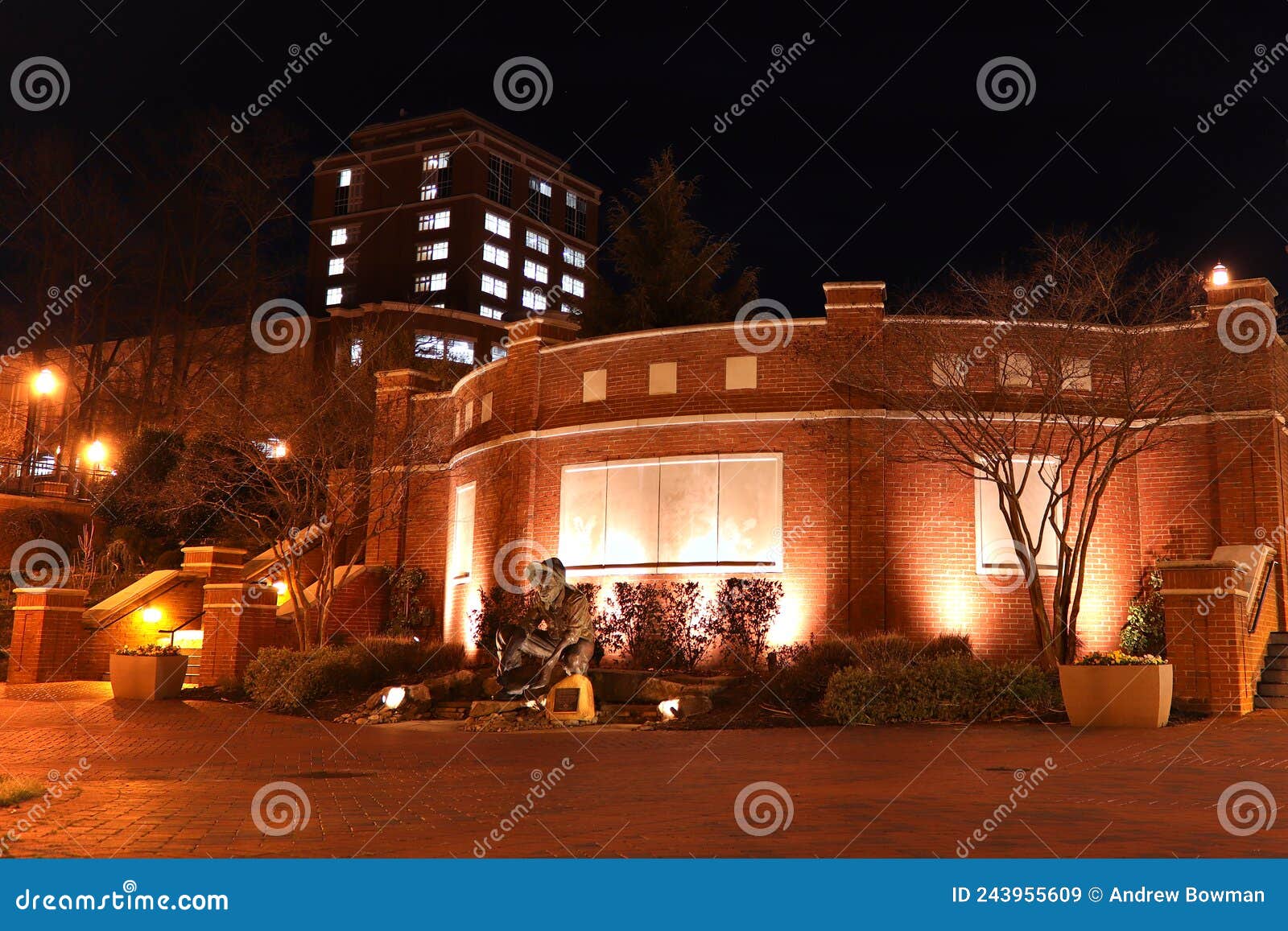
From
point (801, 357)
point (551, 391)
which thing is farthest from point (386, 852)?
point (551, 391)

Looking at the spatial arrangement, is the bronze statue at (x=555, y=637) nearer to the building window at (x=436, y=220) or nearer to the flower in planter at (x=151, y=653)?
the flower in planter at (x=151, y=653)

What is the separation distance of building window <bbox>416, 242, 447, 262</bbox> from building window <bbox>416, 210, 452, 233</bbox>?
0.96m

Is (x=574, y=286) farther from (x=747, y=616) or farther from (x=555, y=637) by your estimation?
(x=555, y=637)

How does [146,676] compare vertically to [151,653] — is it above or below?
below

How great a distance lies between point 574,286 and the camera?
257 feet

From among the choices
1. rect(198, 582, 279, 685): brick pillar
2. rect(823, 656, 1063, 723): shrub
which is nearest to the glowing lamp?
rect(198, 582, 279, 685): brick pillar

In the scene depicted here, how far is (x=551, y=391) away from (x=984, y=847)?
17.2 metres

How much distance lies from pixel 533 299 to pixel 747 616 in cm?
5820

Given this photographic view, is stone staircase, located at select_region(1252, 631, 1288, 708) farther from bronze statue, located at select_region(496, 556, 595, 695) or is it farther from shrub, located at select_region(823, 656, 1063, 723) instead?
bronze statue, located at select_region(496, 556, 595, 695)

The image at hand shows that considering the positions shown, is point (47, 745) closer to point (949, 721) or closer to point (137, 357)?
point (949, 721)

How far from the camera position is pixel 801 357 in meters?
20.4

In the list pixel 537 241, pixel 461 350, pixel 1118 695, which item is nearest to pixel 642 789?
pixel 1118 695

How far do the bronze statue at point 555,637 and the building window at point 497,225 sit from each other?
5695 centimetres

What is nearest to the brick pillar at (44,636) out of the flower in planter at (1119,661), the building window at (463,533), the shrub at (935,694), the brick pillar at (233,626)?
the brick pillar at (233,626)
